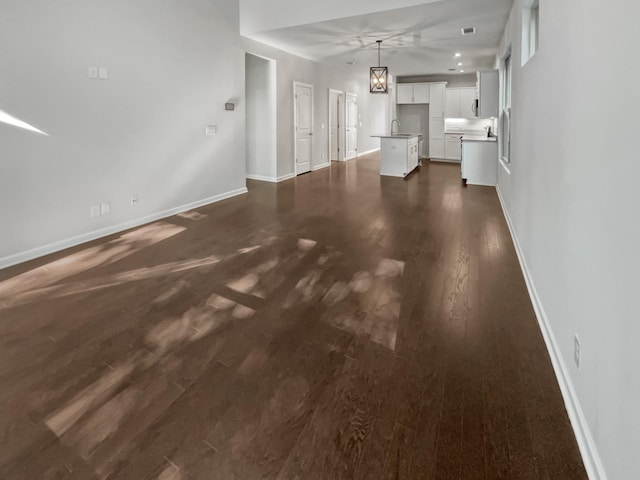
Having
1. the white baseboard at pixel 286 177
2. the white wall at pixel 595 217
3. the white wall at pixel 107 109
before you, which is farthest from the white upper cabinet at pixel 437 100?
the white wall at pixel 595 217

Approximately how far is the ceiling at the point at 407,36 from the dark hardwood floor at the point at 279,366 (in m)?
3.40

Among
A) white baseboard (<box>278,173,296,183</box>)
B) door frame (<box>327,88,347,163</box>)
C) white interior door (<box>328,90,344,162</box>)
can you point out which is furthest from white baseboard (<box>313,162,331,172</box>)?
white baseboard (<box>278,173,296,183</box>)

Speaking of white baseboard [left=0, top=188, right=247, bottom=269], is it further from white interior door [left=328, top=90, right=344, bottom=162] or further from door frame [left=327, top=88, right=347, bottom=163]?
white interior door [left=328, top=90, right=344, bottom=162]

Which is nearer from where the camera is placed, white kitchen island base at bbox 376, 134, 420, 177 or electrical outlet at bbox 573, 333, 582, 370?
electrical outlet at bbox 573, 333, 582, 370

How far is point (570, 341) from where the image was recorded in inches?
74.5

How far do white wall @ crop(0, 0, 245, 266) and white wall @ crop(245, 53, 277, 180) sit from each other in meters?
1.66

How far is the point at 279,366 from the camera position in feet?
7.27

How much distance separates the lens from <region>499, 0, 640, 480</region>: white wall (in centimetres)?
120

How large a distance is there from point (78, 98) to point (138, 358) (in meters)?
3.35

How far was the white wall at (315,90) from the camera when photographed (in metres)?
8.30

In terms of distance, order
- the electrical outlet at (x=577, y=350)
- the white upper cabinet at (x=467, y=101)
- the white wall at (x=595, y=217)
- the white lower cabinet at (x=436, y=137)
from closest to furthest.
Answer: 1. the white wall at (x=595, y=217)
2. the electrical outlet at (x=577, y=350)
3. the white upper cabinet at (x=467, y=101)
4. the white lower cabinet at (x=436, y=137)

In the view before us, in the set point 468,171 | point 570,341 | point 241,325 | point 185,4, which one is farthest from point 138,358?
point 468,171

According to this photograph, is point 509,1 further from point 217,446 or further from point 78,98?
point 217,446

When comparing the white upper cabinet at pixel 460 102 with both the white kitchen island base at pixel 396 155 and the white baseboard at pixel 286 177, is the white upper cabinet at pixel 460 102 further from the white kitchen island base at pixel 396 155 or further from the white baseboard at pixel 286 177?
the white baseboard at pixel 286 177
